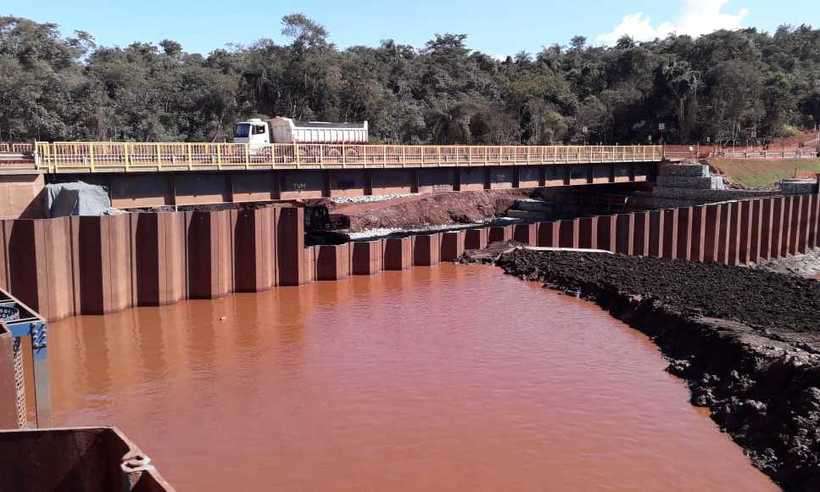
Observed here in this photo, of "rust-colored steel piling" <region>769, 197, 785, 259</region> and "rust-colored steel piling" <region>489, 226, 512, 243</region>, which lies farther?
"rust-colored steel piling" <region>769, 197, 785, 259</region>

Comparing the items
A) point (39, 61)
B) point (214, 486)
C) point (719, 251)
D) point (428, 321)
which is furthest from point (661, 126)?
→ point (214, 486)

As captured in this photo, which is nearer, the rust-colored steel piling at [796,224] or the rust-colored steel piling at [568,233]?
the rust-colored steel piling at [568,233]

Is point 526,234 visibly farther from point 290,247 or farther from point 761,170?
point 761,170

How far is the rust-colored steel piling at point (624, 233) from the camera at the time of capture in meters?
29.9

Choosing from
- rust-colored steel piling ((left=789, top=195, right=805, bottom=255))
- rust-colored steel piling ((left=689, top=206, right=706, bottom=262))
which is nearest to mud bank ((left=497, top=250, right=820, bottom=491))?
rust-colored steel piling ((left=689, top=206, right=706, bottom=262))

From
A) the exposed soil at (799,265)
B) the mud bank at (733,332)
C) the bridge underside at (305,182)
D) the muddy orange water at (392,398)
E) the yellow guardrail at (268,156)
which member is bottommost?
the exposed soil at (799,265)

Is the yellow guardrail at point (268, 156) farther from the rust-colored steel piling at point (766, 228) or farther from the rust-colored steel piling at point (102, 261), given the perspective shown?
the rust-colored steel piling at point (766, 228)

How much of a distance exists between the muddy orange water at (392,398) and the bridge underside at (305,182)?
20.3 ft

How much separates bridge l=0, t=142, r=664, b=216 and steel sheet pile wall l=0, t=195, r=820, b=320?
416cm

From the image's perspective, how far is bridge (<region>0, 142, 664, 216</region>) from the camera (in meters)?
22.0

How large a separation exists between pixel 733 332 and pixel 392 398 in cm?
748

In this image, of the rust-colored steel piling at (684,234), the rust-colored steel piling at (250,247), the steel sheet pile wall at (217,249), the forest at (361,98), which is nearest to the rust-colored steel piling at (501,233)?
the steel sheet pile wall at (217,249)

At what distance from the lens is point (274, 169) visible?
2755cm

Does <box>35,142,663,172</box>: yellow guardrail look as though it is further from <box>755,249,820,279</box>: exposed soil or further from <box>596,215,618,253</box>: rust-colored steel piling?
<box>755,249,820,279</box>: exposed soil
